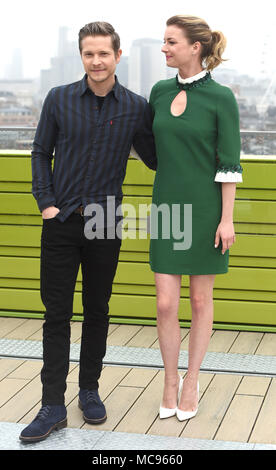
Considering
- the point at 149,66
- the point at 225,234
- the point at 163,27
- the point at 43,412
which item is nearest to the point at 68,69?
the point at 149,66

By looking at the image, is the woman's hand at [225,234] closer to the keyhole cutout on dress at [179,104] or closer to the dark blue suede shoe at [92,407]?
the keyhole cutout on dress at [179,104]

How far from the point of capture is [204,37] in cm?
240

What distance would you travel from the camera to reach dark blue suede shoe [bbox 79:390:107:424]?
102 inches

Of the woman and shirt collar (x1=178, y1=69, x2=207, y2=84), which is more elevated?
shirt collar (x1=178, y1=69, x2=207, y2=84)

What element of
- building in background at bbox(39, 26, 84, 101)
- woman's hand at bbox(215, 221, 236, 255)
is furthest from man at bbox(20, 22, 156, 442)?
woman's hand at bbox(215, 221, 236, 255)

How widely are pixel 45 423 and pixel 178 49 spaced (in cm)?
141

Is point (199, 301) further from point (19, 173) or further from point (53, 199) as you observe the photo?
point (19, 173)

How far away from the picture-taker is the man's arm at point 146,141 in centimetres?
250

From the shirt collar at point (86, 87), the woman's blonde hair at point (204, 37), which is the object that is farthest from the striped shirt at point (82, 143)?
the woman's blonde hair at point (204, 37)

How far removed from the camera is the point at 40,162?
8.02 feet

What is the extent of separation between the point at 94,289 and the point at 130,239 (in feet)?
4.16

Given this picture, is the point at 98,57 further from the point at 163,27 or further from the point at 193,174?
the point at 193,174

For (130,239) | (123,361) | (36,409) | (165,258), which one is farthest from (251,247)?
(36,409)

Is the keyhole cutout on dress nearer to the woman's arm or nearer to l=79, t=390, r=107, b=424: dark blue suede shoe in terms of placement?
the woman's arm
